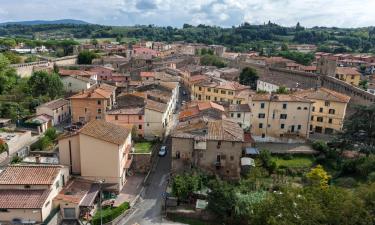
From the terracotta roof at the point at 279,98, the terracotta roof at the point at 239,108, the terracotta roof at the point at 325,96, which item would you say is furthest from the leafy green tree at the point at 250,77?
the terracotta roof at the point at 279,98

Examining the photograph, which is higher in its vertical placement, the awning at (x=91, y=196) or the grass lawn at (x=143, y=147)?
the grass lawn at (x=143, y=147)

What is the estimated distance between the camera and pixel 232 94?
5872 cm

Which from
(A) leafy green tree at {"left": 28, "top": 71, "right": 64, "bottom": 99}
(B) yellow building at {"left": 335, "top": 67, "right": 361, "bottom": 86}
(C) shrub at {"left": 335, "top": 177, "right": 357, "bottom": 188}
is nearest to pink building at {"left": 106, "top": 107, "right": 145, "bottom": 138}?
(A) leafy green tree at {"left": 28, "top": 71, "right": 64, "bottom": 99}

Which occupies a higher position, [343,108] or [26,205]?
[343,108]

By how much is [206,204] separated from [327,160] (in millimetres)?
18338

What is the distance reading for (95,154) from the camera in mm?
31766

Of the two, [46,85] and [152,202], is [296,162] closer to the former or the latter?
[152,202]

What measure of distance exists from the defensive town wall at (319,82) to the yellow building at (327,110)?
29.0 ft

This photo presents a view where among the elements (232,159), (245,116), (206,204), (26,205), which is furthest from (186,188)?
(245,116)

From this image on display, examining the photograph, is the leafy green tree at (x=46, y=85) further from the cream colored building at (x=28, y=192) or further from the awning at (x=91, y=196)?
the awning at (x=91, y=196)

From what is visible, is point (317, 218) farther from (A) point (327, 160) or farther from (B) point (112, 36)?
(B) point (112, 36)

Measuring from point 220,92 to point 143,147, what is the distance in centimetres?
2321

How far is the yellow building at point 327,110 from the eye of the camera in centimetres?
4769

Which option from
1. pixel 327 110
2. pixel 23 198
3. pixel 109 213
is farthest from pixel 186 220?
pixel 327 110
